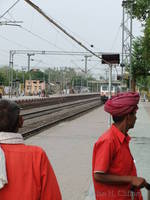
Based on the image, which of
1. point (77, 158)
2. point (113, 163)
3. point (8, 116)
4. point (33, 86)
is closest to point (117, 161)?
point (113, 163)

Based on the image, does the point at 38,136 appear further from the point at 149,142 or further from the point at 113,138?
the point at 113,138

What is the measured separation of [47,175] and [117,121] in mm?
882

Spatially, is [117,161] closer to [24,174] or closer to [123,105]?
[123,105]

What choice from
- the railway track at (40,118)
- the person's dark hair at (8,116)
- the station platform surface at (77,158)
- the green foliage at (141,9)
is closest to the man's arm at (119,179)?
the person's dark hair at (8,116)

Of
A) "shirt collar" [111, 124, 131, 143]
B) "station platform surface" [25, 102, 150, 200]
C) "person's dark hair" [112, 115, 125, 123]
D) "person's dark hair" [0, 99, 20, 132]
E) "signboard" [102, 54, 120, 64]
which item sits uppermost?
"signboard" [102, 54, 120, 64]

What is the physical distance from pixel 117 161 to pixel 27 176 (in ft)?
2.50

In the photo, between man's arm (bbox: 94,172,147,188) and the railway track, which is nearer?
man's arm (bbox: 94,172,147,188)

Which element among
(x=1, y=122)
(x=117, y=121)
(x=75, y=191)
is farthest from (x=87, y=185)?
(x=1, y=122)

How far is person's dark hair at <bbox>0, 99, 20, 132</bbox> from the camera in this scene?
8.05ft

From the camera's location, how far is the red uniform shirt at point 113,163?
9.10 feet

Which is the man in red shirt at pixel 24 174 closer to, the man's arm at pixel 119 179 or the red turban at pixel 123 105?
the man's arm at pixel 119 179

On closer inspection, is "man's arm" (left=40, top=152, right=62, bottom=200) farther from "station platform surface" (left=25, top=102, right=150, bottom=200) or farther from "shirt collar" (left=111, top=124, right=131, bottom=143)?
"station platform surface" (left=25, top=102, right=150, bottom=200)

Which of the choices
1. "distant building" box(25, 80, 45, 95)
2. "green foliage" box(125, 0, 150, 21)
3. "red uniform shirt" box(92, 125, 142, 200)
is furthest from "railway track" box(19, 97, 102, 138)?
"distant building" box(25, 80, 45, 95)

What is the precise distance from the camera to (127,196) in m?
2.84
